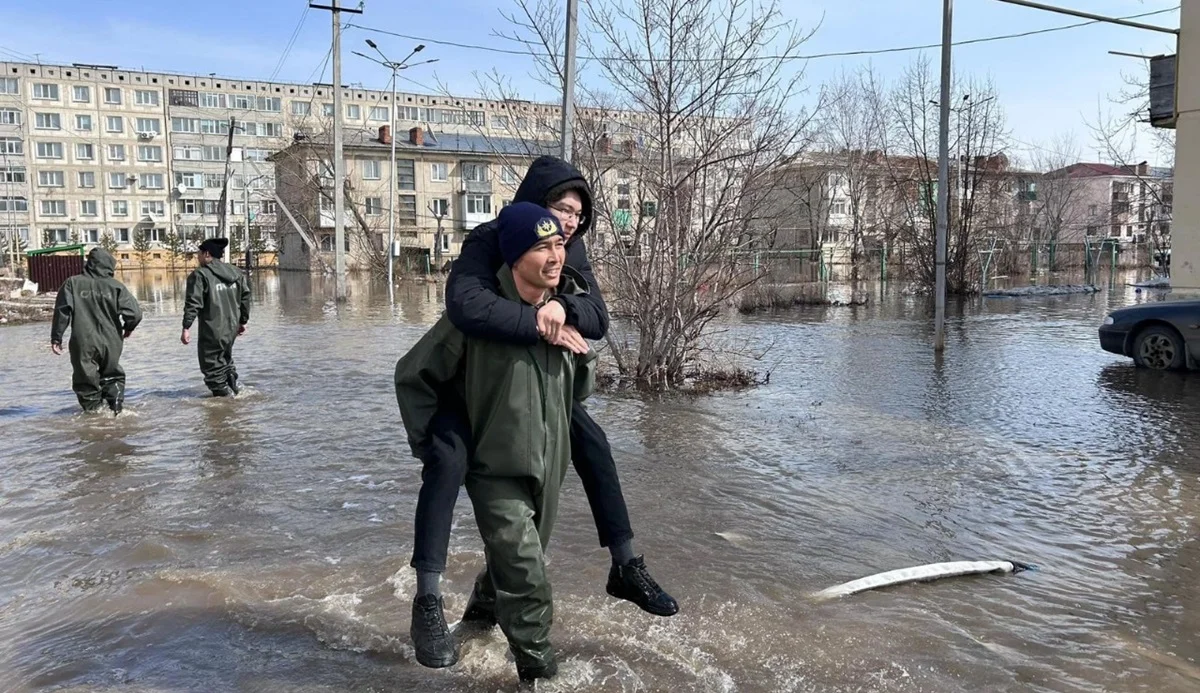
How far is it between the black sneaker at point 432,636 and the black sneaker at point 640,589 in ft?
2.11

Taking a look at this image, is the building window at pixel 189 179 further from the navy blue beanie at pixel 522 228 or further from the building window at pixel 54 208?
the navy blue beanie at pixel 522 228

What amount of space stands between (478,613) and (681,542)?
1.66m

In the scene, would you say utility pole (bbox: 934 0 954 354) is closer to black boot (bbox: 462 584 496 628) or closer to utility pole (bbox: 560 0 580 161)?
utility pole (bbox: 560 0 580 161)

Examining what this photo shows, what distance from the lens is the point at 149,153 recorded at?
78.5m

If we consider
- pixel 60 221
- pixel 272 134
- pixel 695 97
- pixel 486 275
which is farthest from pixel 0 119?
pixel 486 275

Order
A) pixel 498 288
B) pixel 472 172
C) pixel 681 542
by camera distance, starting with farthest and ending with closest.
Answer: pixel 472 172 < pixel 681 542 < pixel 498 288

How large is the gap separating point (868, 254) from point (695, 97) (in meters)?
31.3

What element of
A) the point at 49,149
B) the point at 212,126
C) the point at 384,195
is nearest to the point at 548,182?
the point at 384,195

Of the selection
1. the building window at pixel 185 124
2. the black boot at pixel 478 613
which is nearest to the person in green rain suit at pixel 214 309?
the black boot at pixel 478 613

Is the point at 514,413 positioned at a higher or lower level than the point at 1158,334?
higher

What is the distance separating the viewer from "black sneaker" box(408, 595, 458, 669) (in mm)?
2982

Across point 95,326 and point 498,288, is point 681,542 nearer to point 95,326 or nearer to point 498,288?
point 498,288

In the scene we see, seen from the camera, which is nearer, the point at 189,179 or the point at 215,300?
the point at 215,300

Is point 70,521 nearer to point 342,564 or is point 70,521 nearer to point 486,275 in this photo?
point 342,564
